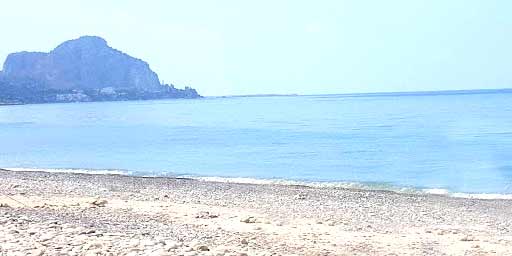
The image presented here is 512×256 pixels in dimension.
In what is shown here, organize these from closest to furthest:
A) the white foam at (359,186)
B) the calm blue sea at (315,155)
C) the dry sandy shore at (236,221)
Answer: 1. the dry sandy shore at (236,221)
2. the white foam at (359,186)
3. the calm blue sea at (315,155)

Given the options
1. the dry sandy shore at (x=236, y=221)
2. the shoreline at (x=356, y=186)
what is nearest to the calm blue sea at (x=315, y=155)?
the shoreline at (x=356, y=186)

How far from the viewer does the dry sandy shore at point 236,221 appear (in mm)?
10484

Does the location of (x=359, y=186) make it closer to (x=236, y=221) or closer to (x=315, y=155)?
(x=236, y=221)

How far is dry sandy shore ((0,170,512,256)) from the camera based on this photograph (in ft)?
34.4

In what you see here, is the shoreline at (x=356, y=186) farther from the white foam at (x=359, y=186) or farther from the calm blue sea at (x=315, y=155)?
the calm blue sea at (x=315, y=155)

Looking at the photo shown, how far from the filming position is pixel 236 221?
1573 cm

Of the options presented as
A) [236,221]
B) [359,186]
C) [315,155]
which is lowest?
[315,155]

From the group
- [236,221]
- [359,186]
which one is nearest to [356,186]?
[359,186]

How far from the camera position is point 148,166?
37469 mm

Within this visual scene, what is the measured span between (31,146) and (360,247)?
151 feet

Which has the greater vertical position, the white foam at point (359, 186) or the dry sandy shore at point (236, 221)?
the dry sandy shore at point (236, 221)

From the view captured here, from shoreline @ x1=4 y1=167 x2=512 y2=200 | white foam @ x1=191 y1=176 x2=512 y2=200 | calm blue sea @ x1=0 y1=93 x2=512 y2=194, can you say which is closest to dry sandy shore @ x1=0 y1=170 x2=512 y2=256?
shoreline @ x1=4 y1=167 x2=512 y2=200

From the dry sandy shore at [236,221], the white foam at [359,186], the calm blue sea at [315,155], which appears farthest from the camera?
the calm blue sea at [315,155]

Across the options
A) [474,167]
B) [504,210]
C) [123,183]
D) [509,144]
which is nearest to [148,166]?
[123,183]
